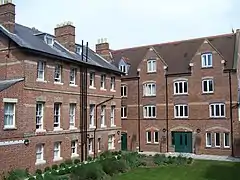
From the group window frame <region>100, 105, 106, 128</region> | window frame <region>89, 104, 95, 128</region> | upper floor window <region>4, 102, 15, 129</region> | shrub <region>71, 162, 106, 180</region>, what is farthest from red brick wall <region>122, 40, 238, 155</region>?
upper floor window <region>4, 102, 15, 129</region>

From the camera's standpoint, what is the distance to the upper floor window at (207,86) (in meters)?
35.1

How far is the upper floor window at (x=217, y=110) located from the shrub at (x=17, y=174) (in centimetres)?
2193

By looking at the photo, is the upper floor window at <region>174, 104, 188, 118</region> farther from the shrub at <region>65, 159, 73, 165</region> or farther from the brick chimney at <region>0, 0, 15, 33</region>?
the brick chimney at <region>0, 0, 15, 33</region>

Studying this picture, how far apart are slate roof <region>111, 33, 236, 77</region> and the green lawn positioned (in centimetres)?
1243

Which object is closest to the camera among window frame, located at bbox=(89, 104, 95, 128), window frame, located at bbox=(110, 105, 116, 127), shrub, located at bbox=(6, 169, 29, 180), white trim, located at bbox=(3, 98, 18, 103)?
shrub, located at bbox=(6, 169, 29, 180)

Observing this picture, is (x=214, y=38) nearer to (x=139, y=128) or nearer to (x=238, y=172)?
(x=139, y=128)

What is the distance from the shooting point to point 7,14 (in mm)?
23359

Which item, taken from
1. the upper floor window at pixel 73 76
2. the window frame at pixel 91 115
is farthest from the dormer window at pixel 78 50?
the window frame at pixel 91 115

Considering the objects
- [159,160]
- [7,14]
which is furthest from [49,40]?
[159,160]

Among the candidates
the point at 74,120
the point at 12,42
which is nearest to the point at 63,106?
the point at 74,120

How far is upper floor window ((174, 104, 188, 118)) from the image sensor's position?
3662 cm

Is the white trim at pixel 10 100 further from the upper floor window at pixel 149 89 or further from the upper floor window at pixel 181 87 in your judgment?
the upper floor window at pixel 181 87

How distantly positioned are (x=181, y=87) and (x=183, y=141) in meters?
6.34

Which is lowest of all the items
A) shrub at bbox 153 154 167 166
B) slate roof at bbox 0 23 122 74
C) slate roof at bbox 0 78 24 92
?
shrub at bbox 153 154 167 166
